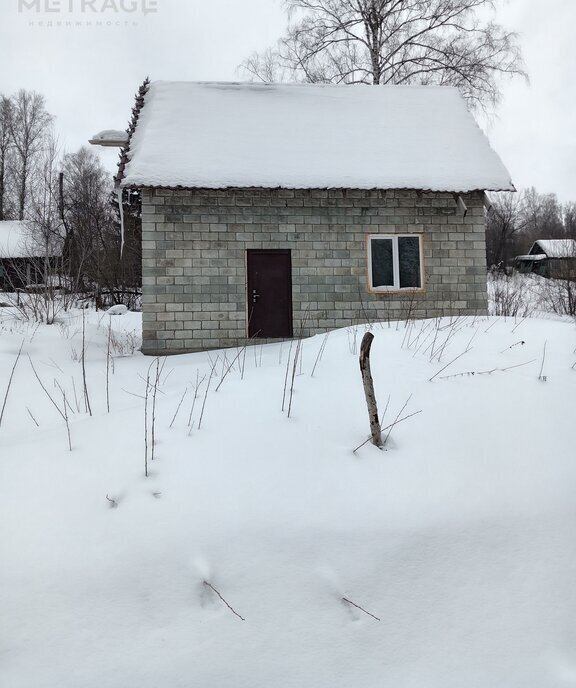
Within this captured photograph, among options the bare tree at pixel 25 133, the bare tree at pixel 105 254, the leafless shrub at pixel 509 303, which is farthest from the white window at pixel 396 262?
the bare tree at pixel 25 133

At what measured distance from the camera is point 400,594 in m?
2.03

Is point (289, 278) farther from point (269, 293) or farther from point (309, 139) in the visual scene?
point (309, 139)

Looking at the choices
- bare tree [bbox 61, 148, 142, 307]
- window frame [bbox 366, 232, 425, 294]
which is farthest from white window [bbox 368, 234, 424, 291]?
bare tree [bbox 61, 148, 142, 307]

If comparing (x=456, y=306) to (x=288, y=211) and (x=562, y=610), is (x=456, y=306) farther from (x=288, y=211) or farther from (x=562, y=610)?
(x=562, y=610)

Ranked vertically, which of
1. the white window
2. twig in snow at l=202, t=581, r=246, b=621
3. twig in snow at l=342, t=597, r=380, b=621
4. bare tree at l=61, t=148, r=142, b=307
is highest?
bare tree at l=61, t=148, r=142, b=307

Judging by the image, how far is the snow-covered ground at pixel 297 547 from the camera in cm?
180

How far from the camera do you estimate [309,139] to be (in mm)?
9703

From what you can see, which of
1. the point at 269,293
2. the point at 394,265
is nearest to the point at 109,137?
the point at 269,293

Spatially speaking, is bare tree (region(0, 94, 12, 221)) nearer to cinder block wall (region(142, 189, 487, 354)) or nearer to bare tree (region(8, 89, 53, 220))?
bare tree (region(8, 89, 53, 220))

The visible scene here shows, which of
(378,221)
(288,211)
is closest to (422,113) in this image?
(378,221)

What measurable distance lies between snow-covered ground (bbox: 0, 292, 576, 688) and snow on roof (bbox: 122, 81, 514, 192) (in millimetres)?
6136

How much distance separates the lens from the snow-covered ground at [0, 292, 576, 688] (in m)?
1.80

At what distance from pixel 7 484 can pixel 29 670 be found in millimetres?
1087

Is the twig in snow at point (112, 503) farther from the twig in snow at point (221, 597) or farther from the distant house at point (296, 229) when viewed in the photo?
the distant house at point (296, 229)
